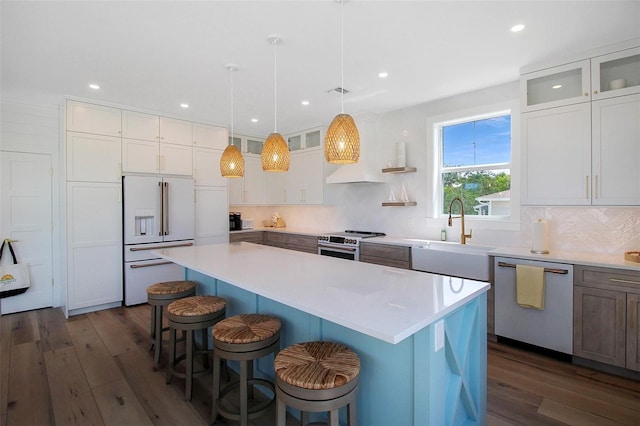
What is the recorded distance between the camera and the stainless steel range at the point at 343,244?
420 centimetres

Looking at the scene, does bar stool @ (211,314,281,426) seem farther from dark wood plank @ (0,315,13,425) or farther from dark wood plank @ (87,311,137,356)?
dark wood plank @ (87,311,137,356)

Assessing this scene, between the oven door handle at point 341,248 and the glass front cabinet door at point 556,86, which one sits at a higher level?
the glass front cabinet door at point 556,86

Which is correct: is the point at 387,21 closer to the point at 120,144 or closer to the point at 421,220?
the point at 421,220

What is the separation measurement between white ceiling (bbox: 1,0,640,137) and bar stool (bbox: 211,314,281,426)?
2074 millimetres

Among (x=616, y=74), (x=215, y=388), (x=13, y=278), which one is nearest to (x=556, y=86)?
(x=616, y=74)

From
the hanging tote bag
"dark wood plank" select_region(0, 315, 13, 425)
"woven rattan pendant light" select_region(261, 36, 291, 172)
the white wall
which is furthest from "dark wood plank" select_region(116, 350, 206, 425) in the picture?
the white wall

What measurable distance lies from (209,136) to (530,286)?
4.63 metres

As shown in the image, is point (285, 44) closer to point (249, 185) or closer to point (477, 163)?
point (477, 163)

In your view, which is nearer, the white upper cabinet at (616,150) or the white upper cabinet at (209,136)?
the white upper cabinet at (616,150)

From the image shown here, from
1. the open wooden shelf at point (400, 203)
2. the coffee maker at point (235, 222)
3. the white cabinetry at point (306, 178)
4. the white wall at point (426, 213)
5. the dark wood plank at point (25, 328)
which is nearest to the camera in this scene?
the white wall at point (426, 213)

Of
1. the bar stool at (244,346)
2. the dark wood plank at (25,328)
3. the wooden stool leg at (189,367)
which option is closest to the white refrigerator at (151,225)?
the dark wood plank at (25,328)

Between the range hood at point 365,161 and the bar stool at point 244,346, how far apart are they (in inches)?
110

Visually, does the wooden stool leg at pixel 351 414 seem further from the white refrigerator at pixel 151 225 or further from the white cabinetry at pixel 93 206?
the white cabinetry at pixel 93 206

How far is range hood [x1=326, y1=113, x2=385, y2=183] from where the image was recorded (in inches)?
174
